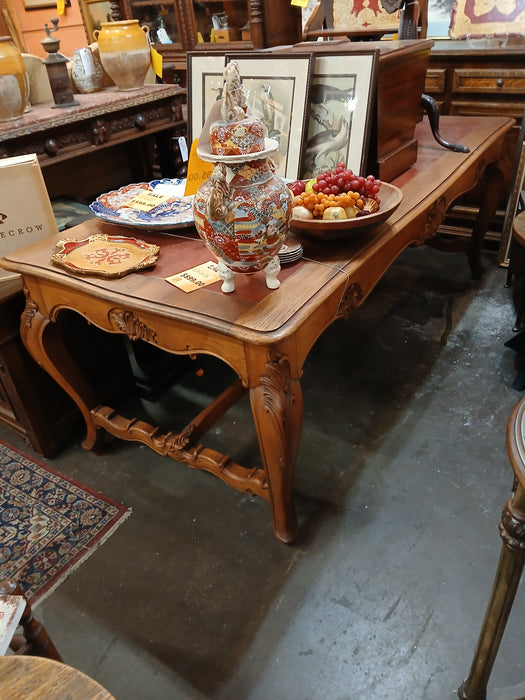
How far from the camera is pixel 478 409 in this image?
1797 millimetres

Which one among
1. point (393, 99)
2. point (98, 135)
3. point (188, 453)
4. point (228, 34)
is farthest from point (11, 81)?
point (228, 34)

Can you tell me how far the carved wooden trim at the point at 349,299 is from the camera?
1.22 m

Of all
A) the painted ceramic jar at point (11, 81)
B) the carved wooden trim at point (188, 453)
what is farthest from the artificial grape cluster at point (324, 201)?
the painted ceramic jar at point (11, 81)

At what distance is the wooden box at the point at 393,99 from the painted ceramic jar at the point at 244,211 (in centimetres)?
57

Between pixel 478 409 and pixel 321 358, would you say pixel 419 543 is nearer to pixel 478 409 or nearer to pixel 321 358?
pixel 478 409

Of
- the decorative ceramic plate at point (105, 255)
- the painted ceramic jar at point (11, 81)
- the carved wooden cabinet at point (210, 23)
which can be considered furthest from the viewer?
the carved wooden cabinet at point (210, 23)

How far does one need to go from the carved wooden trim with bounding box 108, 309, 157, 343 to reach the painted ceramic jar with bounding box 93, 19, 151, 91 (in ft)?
5.10

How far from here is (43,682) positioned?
67 cm

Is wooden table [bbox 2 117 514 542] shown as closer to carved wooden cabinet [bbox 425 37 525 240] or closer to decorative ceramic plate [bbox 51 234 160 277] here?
decorative ceramic plate [bbox 51 234 160 277]

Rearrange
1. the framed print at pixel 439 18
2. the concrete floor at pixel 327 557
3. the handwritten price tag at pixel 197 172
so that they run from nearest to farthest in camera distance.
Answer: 1. the concrete floor at pixel 327 557
2. the handwritten price tag at pixel 197 172
3. the framed print at pixel 439 18

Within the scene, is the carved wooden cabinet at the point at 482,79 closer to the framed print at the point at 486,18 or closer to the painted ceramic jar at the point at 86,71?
the framed print at the point at 486,18

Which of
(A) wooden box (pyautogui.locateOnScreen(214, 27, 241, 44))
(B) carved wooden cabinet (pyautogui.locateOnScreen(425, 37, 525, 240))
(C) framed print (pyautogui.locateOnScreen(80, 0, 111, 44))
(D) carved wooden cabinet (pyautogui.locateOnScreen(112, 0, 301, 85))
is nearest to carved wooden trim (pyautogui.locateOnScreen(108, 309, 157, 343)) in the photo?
(B) carved wooden cabinet (pyautogui.locateOnScreen(425, 37, 525, 240))

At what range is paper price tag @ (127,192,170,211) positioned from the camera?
152cm

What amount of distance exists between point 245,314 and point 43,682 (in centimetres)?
67
